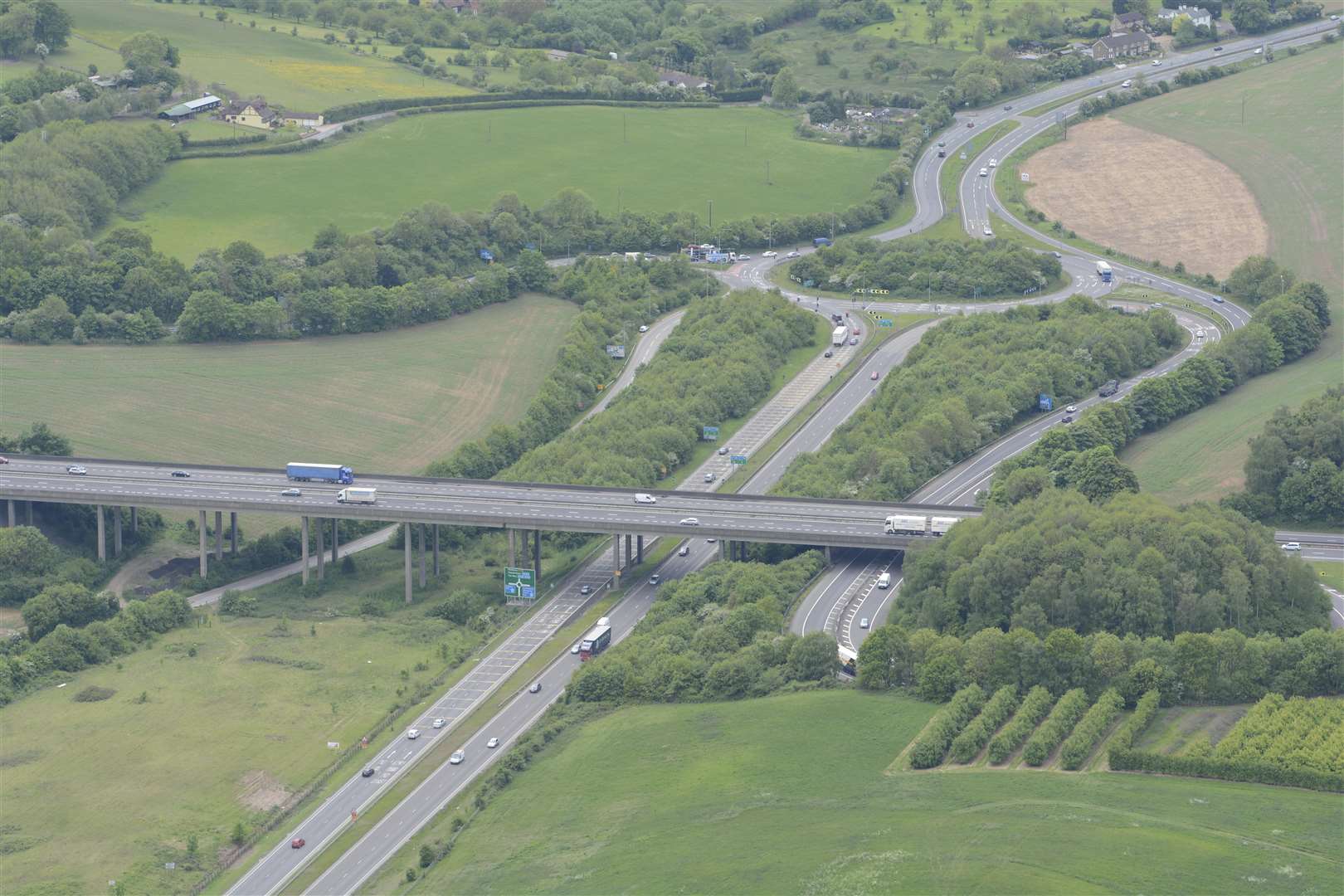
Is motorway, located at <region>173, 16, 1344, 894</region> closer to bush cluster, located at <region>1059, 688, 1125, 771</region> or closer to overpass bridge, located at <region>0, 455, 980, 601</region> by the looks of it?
overpass bridge, located at <region>0, 455, 980, 601</region>

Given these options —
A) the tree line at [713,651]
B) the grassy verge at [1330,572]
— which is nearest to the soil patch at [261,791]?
the tree line at [713,651]

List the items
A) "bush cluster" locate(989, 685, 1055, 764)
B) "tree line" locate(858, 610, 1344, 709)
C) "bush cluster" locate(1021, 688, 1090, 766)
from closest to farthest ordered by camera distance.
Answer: "bush cluster" locate(1021, 688, 1090, 766) < "bush cluster" locate(989, 685, 1055, 764) < "tree line" locate(858, 610, 1344, 709)

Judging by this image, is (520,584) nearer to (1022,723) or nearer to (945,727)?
(945,727)

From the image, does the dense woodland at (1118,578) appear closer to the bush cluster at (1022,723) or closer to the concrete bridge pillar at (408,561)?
the bush cluster at (1022,723)

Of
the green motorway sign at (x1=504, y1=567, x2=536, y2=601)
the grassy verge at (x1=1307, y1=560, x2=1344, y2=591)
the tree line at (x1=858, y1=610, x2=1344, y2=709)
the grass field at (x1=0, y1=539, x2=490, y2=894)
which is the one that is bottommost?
the grass field at (x1=0, y1=539, x2=490, y2=894)

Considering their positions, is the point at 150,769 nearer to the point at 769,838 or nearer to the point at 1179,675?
the point at 769,838

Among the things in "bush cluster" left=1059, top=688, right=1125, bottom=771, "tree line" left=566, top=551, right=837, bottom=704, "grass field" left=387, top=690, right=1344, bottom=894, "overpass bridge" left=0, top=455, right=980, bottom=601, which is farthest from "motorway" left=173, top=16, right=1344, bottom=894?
"bush cluster" left=1059, top=688, right=1125, bottom=771
